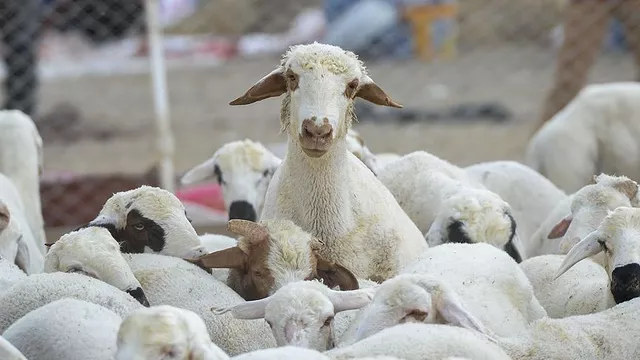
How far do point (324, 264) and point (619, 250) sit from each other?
3.07 feet

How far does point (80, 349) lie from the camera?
3414 mm

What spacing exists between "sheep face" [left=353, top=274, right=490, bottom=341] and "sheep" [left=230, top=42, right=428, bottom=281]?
33.4 inches

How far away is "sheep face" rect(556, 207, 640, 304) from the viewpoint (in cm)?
404

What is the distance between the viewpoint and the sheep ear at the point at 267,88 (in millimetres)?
4621

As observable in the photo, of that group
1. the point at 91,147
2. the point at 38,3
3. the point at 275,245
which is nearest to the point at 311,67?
the point at 275,245

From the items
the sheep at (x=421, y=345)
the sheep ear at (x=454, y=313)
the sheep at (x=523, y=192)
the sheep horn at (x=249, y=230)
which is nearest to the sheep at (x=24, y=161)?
the sheep horn at (x=249, y=230)

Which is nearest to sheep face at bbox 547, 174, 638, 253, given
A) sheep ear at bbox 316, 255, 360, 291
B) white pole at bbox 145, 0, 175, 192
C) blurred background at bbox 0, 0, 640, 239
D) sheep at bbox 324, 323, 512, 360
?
sheep ear at bbox 316, 255, 360, 291

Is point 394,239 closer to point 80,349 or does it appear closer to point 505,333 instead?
point 505,333

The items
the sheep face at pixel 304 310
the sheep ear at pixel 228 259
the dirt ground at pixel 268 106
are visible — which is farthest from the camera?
the dirt ground at pixel 268 106

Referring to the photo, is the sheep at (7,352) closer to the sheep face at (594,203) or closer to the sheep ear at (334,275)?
the sheep ear at (334,275)

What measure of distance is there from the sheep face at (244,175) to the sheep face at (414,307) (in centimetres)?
219

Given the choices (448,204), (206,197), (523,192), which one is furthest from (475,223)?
(206,197)

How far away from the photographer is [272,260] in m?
4.20

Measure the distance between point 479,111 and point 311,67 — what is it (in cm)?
831
